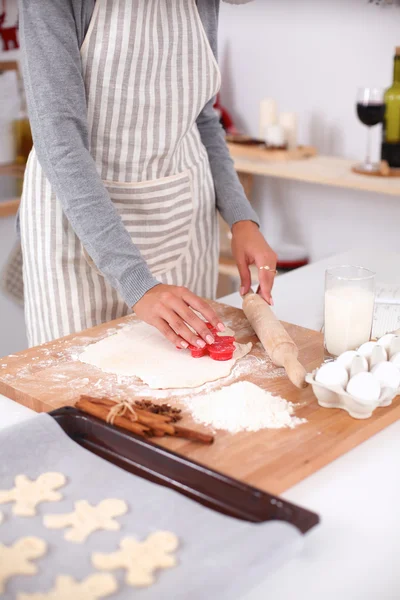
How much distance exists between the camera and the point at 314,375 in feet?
3.43

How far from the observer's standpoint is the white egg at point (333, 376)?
40.3 inches

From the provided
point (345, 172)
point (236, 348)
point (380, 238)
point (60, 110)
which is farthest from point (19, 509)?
point (380, 238)

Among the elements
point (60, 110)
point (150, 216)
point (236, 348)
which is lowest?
point (236, 348)

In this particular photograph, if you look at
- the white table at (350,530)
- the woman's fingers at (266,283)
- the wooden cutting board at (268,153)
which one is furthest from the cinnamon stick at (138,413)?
the wooden cutting board at (268,153)

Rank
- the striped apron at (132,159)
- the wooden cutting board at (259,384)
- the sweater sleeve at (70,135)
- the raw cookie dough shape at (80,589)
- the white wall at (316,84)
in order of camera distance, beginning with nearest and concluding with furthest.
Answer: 1. the raw cookie dough shape at (80,589)
2. the wooden cutting board at (259,384)
3. the sweater sleeve at (70,135)
4. the striped apron at (132,159)
5. the white wall at (316,84)

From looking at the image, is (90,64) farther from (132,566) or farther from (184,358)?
(132,566)

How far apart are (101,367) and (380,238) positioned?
1666 mm

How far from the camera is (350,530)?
0.83 meters

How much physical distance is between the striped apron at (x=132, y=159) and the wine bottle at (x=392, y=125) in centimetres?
88

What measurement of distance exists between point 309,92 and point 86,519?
7.11ft

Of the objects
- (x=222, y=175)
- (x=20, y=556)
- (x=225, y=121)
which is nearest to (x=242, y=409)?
(x=20, y=556)

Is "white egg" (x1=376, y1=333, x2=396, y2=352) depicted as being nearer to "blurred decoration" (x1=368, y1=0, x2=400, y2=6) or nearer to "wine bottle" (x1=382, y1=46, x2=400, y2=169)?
"wine bottle" (x1=382, y1=46, x2=400, y2=169)

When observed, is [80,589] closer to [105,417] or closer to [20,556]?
[20,556]

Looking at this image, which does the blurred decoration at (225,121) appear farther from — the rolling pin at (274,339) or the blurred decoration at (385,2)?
the rolling pin at (274,339)
